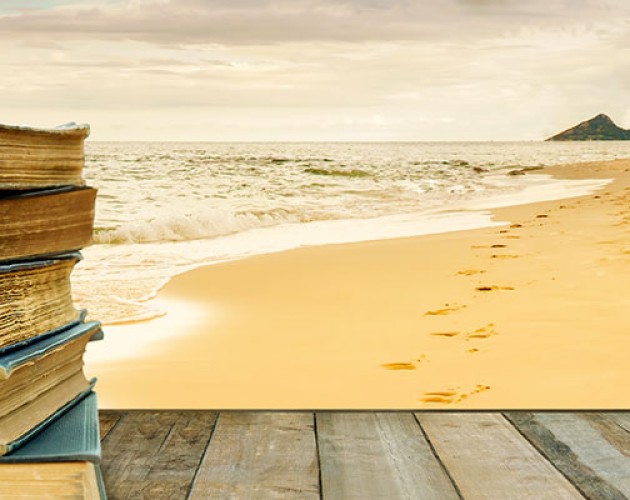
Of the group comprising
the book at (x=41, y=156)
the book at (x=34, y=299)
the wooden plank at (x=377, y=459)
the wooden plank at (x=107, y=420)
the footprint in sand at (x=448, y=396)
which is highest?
the book at (x=41, y=156)

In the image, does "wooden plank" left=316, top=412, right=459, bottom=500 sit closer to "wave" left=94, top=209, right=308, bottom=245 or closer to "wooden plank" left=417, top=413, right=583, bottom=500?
"wooden plank" left=417, top=413, right=583, bottom=500

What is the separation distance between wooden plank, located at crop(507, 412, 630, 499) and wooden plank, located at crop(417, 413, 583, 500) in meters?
0.04

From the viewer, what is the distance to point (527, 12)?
1399 cm

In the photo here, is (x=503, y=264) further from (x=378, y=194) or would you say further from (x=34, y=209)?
(x=378, y=194)

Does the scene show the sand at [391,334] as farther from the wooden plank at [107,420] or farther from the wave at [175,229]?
the wave at [175,229]

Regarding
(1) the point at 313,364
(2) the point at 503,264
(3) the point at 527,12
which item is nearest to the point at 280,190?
(3) the point at 527,12

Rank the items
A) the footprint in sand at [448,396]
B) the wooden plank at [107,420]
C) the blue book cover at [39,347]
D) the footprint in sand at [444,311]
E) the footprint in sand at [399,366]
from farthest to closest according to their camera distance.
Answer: the footprint in sand at [444,311], the footprint in sand at [399,366], the footprint in sand at [448,396], the wooden plank at [107,420], the blue book cover at [39,347]

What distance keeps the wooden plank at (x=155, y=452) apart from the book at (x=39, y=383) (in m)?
0.22

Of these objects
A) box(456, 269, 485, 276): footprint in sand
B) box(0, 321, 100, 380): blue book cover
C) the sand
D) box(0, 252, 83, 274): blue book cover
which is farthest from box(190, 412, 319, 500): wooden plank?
box(456, 269, 485, 276): footprint in sand

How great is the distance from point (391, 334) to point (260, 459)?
2.44 meters

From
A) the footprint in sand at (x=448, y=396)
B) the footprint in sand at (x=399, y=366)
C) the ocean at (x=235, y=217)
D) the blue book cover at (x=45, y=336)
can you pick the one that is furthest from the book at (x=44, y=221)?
the ocean at (x=235, y=217)

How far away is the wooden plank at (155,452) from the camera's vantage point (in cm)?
205

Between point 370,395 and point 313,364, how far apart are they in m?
0.59

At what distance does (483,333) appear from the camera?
14.9ft
